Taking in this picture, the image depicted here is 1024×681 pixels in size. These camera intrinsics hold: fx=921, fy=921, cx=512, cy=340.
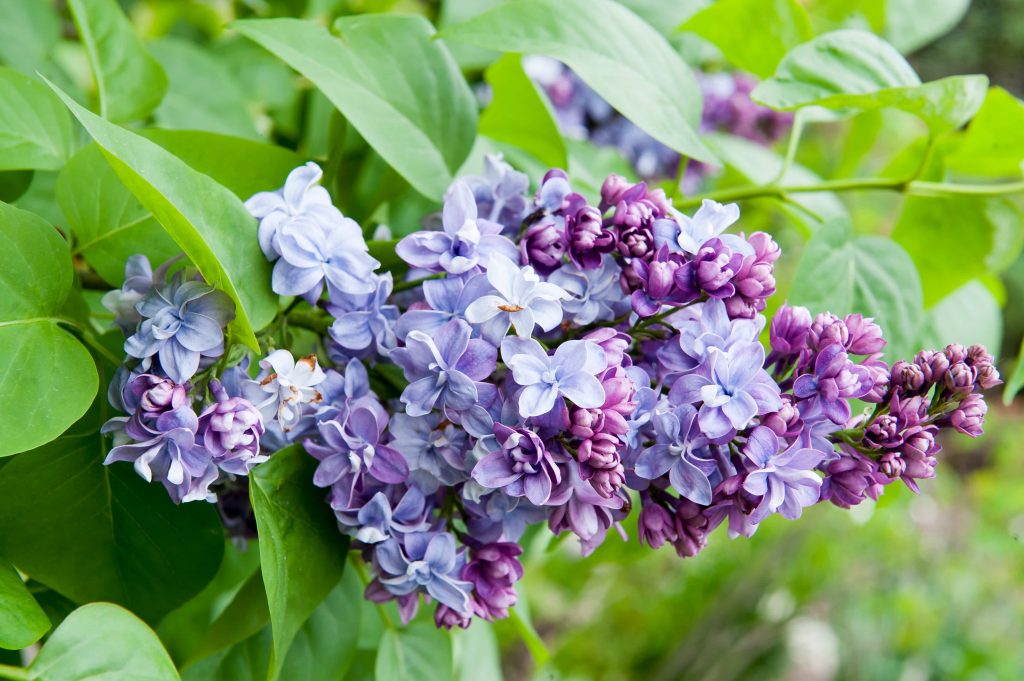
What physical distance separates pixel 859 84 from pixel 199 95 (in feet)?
1.31

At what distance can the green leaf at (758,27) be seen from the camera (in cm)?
46

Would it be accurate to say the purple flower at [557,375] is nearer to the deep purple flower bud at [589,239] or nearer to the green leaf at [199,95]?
the deep purple flower bud at [589,239]

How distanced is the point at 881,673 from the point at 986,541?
75 centimetres

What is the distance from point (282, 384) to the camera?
30cm

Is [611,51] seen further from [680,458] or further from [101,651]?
[101,651]

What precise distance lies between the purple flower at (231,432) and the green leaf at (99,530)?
6 centimetres

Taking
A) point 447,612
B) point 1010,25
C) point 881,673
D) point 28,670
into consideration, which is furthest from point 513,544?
point 1010,25

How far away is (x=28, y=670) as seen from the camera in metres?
0.26

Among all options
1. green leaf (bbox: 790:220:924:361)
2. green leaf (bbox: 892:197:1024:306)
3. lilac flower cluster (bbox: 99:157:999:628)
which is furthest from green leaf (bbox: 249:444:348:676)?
green leaf (bbox: 892:197:1024:306)

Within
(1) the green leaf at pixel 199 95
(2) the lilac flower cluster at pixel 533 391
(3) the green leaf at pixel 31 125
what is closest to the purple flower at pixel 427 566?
(2) the lilac flower cluster at pixel 533 391

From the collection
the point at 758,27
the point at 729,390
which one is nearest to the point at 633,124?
the point at 758,27

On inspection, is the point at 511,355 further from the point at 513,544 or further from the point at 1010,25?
the point at 1010,25

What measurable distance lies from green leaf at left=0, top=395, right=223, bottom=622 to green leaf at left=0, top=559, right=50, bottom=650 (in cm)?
3

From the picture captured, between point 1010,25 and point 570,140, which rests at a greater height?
point 570,140
